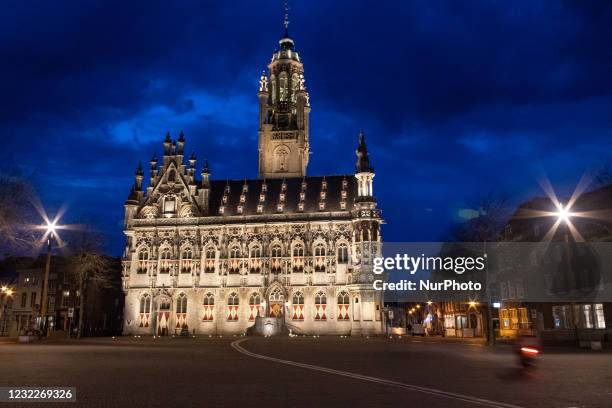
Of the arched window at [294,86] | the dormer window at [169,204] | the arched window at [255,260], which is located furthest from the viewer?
the arched window at [294,86]

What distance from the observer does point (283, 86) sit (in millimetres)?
86688

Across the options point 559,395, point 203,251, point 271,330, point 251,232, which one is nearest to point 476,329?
point 271,330

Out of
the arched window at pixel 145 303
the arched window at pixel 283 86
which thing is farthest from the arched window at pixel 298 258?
the arched window at pixel 283 86

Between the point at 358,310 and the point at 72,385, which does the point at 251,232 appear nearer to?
the point at 358,310

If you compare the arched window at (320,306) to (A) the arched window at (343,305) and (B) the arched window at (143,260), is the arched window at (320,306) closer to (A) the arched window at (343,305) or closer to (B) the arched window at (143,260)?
(A) the arched window at (343,305)

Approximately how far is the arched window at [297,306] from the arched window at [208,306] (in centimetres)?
1051

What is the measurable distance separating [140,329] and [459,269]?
136 ft

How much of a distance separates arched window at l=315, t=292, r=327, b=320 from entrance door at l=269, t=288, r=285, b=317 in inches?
168

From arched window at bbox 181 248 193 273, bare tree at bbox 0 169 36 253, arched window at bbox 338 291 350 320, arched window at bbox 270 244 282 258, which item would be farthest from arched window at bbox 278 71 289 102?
bare tree at bbox 0 169 36 253

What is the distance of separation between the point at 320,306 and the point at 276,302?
559 cm

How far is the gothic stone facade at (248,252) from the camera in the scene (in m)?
65.2

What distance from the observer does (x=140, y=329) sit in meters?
68.3

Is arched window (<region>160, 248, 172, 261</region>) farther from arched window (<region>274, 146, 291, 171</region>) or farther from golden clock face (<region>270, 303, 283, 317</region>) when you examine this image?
arched window (<region>274, 146, 291, 171</region>)

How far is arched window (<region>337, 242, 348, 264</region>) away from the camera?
65.9m
